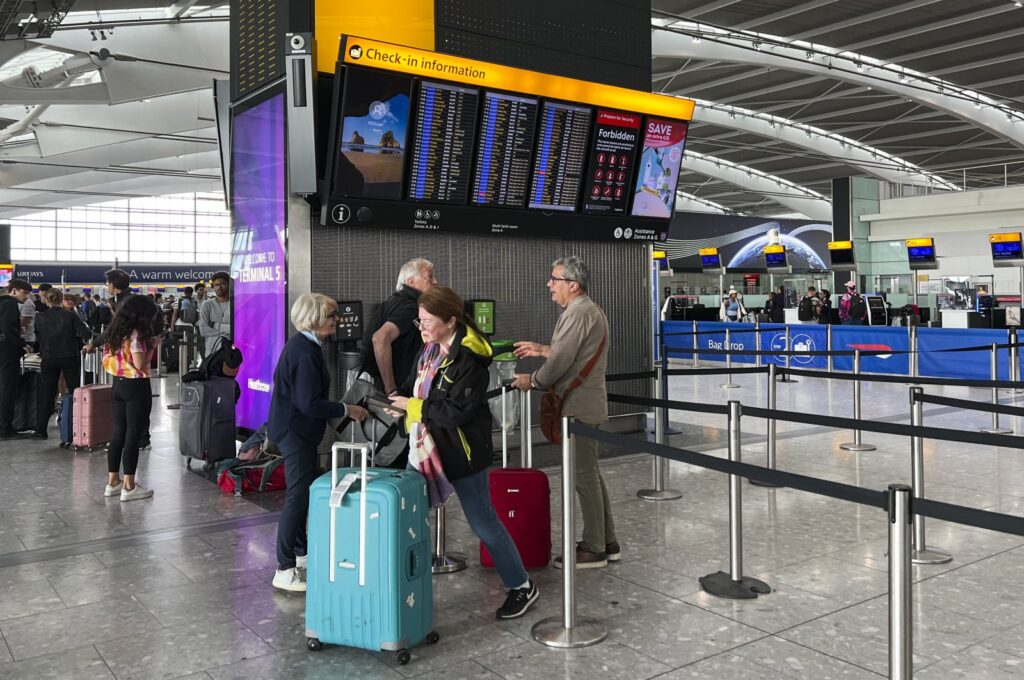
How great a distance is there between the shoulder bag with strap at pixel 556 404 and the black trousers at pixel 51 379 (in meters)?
6.76

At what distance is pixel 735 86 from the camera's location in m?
25.9

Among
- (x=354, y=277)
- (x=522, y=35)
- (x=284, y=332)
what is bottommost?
(x=284, y=332)

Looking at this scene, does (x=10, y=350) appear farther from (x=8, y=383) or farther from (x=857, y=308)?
(x=857, y=308)

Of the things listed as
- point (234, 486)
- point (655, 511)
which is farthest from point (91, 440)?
point (655, 511)

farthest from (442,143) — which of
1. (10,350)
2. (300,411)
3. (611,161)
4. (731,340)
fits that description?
(731,340)

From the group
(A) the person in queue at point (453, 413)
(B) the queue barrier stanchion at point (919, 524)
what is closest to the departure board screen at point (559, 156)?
(B) the queue barrier stanchion at point (919, 524)

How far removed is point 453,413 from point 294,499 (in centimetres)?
128

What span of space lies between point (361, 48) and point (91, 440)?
5.24 m

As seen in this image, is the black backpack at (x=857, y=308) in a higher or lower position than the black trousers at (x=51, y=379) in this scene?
higher

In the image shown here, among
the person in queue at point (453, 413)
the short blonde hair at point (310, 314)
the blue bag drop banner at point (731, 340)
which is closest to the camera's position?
the person in queue at point (453, 413)

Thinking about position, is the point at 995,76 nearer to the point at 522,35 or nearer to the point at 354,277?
the point at 522,35

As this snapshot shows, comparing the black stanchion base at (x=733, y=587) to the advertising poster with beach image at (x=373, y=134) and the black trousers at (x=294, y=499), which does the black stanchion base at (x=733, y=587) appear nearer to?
the black trousers at (x=294, y=499)

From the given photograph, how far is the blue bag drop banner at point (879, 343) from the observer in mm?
16156

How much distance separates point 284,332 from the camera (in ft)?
23.7
